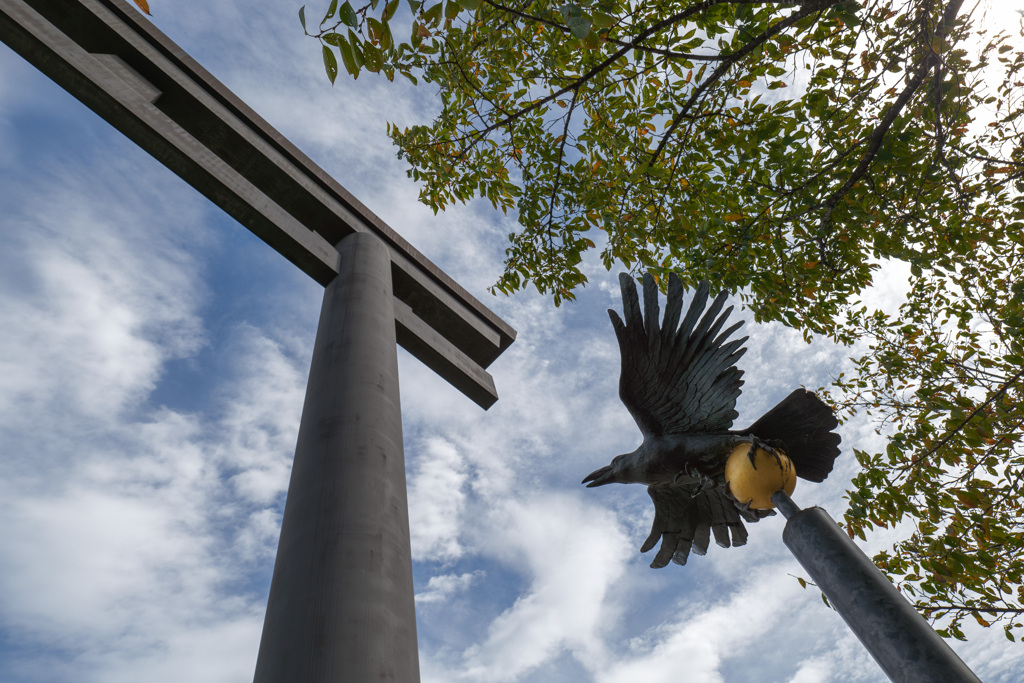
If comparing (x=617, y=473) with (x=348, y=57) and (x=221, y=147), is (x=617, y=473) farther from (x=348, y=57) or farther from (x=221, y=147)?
(x=221, y=147)

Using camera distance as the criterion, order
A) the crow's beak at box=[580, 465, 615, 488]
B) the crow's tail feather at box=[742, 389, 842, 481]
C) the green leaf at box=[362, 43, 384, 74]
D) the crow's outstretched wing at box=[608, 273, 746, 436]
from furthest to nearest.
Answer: the crow's beak at box=[580, 465, 615, 488] < the green leaf at box=[362, 43, 384, 74] < the crow's outstretched wing at box=[608, 273, 746, 436] < the crow's tail feather at box=[742, 389, 842, 481]

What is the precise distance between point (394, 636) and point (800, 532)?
125 centimetres

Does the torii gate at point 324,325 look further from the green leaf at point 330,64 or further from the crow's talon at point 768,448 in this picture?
the crow's talon at point 768,448

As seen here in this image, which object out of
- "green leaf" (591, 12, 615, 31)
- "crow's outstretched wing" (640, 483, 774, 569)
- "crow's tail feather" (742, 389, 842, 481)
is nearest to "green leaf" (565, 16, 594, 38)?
"green leaf" (591, 12, 615, 31)

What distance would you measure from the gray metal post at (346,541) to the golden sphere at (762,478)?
1.18 metres

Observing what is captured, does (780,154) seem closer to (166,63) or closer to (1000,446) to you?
(1000,446)

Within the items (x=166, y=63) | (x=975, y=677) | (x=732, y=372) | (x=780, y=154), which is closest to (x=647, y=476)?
(x=732, y=372)

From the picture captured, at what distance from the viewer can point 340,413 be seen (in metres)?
1.87

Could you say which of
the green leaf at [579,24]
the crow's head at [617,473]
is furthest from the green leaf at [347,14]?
the crow's head at [617,473]

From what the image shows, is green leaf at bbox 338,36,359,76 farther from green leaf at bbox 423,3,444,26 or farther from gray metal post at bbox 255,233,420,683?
gray metal post at bbox 255,233,420,683

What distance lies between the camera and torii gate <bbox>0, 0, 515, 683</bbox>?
4.31ft

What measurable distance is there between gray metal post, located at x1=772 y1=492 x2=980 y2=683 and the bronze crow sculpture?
300 millimetres

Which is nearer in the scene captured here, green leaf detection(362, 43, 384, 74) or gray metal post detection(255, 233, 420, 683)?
gray metal post detection(255, 233, 420, 683)

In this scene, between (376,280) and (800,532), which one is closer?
(800,532)
